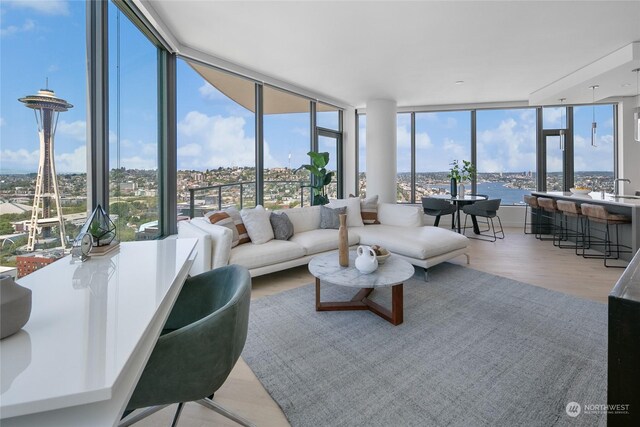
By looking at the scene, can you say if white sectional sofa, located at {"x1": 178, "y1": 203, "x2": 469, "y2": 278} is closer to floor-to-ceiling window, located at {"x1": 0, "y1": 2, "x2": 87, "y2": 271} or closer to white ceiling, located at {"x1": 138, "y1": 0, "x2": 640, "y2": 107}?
floor-to-ceiling window, located at {"x1": 0, "y1": 2, "x2": 87, "y2": 271}

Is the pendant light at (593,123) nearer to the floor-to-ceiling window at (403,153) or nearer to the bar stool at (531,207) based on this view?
the bar stool at (531,207)

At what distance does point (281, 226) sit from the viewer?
4062mm

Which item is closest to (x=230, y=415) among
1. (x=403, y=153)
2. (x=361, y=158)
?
(x=361, y=158)

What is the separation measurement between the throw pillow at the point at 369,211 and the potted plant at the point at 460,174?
2573 millimetres

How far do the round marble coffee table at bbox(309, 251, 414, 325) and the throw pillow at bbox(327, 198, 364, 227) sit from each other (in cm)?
179

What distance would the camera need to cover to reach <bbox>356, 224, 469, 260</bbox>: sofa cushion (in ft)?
11.9

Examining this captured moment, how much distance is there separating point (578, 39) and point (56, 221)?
232 inches

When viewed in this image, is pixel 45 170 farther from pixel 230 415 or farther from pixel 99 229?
pixel 230 415

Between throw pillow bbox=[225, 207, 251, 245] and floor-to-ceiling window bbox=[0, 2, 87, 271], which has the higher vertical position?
floor-to-ceiling window bbox=[0, 2, 87, 271]

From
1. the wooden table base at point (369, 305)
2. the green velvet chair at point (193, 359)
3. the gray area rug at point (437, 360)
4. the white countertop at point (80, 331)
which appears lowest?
the gray area rug at point (437, 360)

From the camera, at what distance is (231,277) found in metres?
1.60

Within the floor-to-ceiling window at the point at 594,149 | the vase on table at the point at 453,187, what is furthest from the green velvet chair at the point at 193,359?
the floor-to-ceiling window at the point at 594,149

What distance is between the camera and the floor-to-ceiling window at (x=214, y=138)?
4.18 m

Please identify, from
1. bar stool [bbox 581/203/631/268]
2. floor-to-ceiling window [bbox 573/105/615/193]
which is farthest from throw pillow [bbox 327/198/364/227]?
floor-to-ceiling window [bbox 573/105/615/193]
